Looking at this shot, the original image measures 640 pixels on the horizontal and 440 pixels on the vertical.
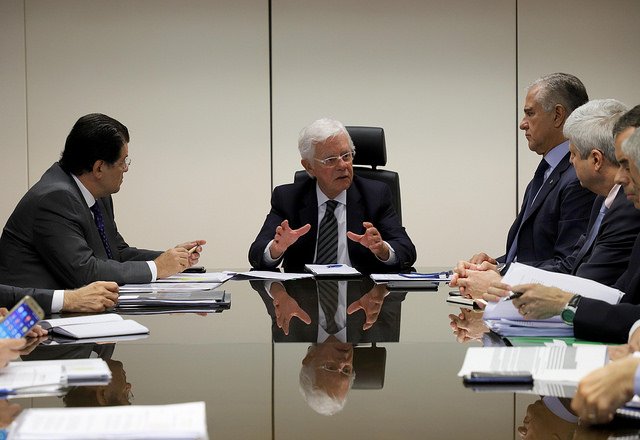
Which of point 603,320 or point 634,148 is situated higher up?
point 634,148

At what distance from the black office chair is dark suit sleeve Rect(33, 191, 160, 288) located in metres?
1.56

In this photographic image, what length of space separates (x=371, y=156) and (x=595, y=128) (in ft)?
5.93

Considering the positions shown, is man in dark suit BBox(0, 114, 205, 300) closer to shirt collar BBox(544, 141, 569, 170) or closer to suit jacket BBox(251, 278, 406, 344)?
suit jacket BBox(251, 278, 406, 344)

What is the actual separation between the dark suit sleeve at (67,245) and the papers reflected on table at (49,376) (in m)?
1.30

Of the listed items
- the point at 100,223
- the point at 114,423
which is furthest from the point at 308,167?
the point at 114,423

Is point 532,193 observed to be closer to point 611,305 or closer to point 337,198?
point 337,198

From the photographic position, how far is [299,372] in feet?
5.25

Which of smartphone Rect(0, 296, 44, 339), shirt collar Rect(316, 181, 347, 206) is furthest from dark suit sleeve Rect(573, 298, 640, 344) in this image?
shirt collar Rect(316, 181, 347, 206)

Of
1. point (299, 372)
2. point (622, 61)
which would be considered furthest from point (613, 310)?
point (622, 61)

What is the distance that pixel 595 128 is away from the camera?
105 inches

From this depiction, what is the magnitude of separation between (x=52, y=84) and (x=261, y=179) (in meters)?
1.72

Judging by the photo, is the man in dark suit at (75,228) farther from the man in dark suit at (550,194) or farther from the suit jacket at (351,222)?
the man in dark suit at (550,194)

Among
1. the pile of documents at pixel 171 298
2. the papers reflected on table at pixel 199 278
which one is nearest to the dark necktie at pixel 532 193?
the papers reflected on table at pixel 199 278

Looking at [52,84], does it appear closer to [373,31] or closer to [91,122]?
[373,31]
